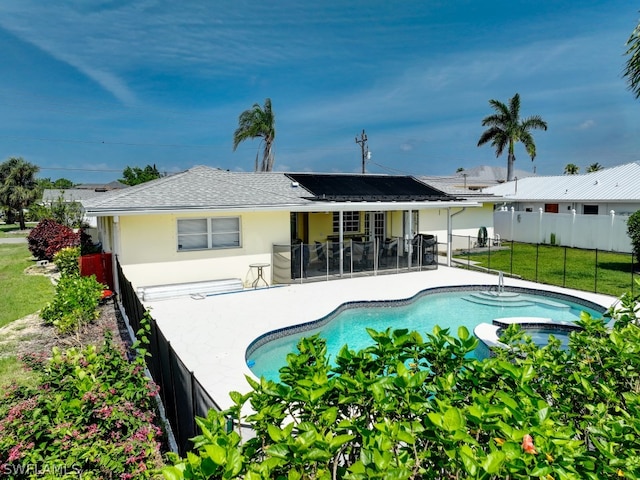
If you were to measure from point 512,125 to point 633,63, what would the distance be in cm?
3291

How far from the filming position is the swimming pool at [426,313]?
1100cm

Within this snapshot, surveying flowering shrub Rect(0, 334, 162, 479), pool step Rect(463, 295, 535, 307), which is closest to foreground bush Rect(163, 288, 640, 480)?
flowering shrub Rect(0, 334, 162, 479)

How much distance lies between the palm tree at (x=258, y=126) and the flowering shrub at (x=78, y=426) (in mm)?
32376

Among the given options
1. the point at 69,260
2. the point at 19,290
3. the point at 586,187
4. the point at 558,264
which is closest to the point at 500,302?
the point at 558,264

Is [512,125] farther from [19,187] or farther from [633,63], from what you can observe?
[19,187]

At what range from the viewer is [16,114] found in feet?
217

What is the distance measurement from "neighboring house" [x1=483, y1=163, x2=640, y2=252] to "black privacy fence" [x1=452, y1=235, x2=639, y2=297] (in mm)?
851

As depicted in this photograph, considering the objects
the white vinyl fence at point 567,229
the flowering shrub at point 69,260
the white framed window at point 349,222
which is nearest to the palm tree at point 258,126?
the white framed window at point 349,222

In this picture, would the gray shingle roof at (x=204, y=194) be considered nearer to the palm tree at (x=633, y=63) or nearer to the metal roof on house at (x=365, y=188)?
the metal roof on house at (x=365, y=188)

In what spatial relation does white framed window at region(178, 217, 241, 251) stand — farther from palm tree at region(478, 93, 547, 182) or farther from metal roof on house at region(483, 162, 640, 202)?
palm tree at region(478, 93, 547, 182)

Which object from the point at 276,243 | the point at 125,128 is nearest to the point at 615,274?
the point at 276,243

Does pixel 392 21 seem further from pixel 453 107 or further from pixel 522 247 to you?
pixel 453 107

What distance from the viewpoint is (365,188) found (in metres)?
20.4

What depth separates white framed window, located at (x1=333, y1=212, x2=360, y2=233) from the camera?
22562 mm
